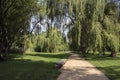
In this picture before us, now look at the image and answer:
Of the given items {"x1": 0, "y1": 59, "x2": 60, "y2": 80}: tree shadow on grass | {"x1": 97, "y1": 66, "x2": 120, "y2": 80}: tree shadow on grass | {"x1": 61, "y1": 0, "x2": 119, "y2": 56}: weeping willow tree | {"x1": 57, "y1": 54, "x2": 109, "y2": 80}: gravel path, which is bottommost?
{"x1": 97, "y1": 66, "x2": 120, "y2": 80}: tree shadow on grass

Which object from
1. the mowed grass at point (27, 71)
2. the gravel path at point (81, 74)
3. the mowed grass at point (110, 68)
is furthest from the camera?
the mowed grass at point (110, 68)

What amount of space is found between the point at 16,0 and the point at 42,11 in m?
6.79

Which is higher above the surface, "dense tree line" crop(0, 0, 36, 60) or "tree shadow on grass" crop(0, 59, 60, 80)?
"dense tree line" crop(0, 0, 36, 60)

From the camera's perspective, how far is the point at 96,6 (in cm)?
2784

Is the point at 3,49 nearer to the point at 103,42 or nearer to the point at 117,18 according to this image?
the point at 103,42

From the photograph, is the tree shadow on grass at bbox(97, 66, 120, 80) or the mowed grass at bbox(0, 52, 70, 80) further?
the tree shadow on grass at bbox(97, 66, 120, 80)

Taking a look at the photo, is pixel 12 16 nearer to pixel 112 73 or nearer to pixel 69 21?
pixel 69 21

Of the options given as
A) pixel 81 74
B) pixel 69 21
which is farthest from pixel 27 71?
pixel 69 21

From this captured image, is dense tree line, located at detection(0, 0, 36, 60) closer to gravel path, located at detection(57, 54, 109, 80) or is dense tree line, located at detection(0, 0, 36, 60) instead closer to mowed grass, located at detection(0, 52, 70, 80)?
mowed grass, located at detection(0, 52, 70, 80)

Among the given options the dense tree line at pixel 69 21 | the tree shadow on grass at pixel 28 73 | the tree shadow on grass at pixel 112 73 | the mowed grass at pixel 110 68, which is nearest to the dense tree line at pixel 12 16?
the dense tree line at pixel 69 21

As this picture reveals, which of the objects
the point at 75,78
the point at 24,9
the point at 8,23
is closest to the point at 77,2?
the point at 24,9

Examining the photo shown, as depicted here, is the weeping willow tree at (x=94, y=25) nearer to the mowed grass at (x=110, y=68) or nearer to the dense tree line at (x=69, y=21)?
the dense tree line at (x=69, y=21)

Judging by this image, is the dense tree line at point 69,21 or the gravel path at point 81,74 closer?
the gravel path at point 81,74

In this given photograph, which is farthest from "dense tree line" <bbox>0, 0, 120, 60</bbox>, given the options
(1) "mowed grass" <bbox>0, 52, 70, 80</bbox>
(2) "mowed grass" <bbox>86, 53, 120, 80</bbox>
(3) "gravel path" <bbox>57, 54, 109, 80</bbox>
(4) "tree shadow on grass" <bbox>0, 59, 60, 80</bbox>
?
(3) "gravel path" <bbox>57, 54, 109, 80</bbox>
